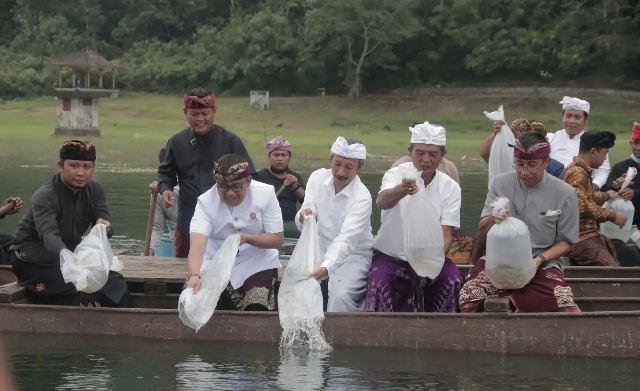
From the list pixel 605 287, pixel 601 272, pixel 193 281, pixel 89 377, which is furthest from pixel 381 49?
pixel 89 377

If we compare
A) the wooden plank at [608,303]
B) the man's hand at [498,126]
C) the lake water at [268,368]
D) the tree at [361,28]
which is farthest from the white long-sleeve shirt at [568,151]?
the tree at [361,28]

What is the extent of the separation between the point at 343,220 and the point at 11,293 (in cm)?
235

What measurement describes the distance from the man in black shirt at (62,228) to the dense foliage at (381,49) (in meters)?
33.6

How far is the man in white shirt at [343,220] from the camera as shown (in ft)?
27.3

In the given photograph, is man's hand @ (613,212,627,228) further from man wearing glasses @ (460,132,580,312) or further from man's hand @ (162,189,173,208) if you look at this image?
man's hand @ (162,189,173,208)

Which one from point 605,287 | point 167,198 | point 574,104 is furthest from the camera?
point 574,104

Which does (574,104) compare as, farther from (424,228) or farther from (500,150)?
(424,228)

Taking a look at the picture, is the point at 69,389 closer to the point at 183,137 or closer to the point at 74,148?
the point at 74,148

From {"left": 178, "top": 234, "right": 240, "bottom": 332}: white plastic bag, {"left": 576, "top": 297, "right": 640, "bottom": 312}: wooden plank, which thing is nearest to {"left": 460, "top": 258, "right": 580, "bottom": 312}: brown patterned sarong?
{"left": 576, "top": 297, "right": 640, "bottom": 312}: wooden plank

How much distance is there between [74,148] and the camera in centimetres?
840

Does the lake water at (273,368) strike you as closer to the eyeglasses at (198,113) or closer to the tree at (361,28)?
the eyeglasses at (198,113)

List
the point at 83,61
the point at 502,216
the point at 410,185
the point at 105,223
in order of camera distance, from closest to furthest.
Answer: the point at 410,185 < the point at 502,216 < the point at 105,223 < the point at 83,61

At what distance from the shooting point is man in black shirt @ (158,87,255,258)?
950cm

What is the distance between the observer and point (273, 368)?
8.21 meters
